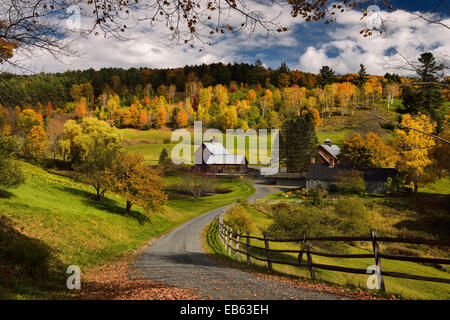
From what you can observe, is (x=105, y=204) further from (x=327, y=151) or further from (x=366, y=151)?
(x=327, y=151)

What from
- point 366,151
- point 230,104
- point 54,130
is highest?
point 230,104

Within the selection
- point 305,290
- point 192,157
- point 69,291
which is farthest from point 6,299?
point 192,157

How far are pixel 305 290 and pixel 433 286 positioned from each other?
18.0m

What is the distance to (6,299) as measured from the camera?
215 inches

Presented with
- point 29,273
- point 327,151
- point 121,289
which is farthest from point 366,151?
point 29,273

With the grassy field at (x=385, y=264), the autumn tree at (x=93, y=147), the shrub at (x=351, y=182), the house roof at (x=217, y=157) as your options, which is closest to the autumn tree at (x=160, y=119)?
the house roof at (x=217, y=157)

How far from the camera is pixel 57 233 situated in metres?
14.9

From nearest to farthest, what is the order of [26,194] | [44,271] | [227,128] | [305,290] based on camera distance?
[305,290], [44,271], [26,194], [227,128]

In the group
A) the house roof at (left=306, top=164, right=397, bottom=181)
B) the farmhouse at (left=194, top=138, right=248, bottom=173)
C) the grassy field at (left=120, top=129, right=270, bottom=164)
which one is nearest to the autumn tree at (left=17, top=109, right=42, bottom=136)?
the house roof at (left=306, top=164, right=397, bottom=181)

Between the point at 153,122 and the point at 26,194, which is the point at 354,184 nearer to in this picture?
the point at 26,194

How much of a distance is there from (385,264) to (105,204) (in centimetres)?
2779

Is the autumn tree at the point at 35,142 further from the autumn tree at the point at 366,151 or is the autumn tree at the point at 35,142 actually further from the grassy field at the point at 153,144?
the autumn tree at the point at 366,151

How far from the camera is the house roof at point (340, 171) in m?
51.5

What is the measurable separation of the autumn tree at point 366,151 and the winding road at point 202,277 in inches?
2095
